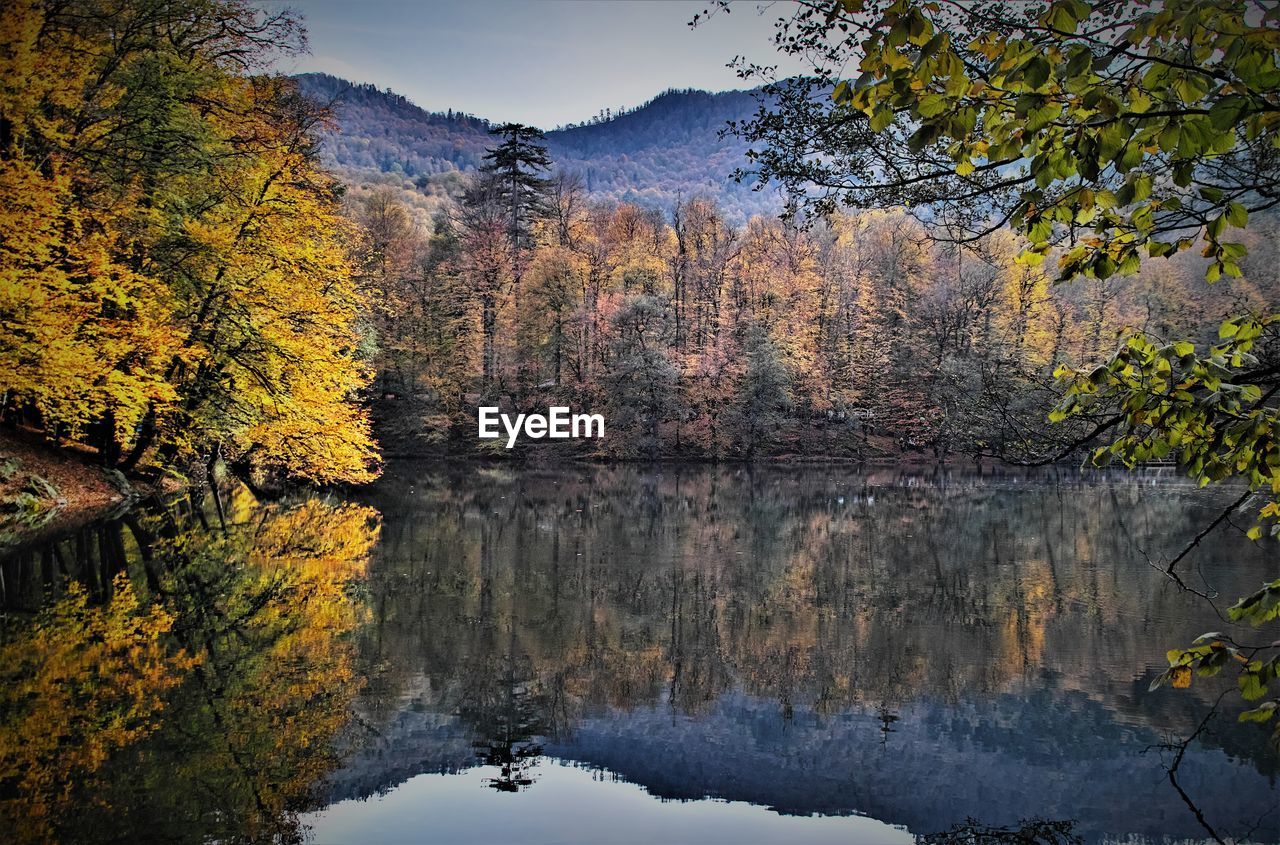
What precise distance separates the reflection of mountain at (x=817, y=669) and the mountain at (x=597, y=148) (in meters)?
78.0

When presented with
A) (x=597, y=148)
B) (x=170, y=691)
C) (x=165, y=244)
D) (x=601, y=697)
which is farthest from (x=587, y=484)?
(x=597, y=148)

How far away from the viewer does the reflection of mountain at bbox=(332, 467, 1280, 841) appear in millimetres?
6230

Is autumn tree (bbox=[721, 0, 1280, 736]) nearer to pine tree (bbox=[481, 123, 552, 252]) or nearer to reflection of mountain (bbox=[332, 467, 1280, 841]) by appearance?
reflection of mountain (bbox=[332, 467, 1280, 841])

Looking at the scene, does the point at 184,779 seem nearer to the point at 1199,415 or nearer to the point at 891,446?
the point at 1199,415

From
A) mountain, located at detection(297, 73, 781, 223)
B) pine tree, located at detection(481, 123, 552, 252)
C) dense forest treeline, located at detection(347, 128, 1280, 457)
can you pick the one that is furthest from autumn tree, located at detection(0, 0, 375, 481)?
mountain, located at detection(297, 73, 781, 223)

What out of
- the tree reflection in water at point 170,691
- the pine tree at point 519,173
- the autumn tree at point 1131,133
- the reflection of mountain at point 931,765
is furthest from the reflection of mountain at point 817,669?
the pine tree at point 519,173

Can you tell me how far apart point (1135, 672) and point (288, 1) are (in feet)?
68.8

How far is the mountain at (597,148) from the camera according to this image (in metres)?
102

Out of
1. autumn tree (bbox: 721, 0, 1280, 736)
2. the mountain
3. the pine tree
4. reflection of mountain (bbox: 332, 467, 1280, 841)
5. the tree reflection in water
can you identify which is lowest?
reflection of mountain (bbox: 332, 467, 1280, 841)

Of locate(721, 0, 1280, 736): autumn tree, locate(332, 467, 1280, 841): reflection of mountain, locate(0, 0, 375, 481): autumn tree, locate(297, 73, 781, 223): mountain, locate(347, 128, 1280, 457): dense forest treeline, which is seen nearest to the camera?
locate(721, 0, 1280, 736): autumn tree

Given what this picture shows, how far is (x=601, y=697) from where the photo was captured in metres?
7.89

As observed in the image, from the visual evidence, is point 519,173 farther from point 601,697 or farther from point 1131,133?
point 1131,133

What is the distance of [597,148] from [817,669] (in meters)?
158

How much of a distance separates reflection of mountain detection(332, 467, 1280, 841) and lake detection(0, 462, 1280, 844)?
1.7 inches
